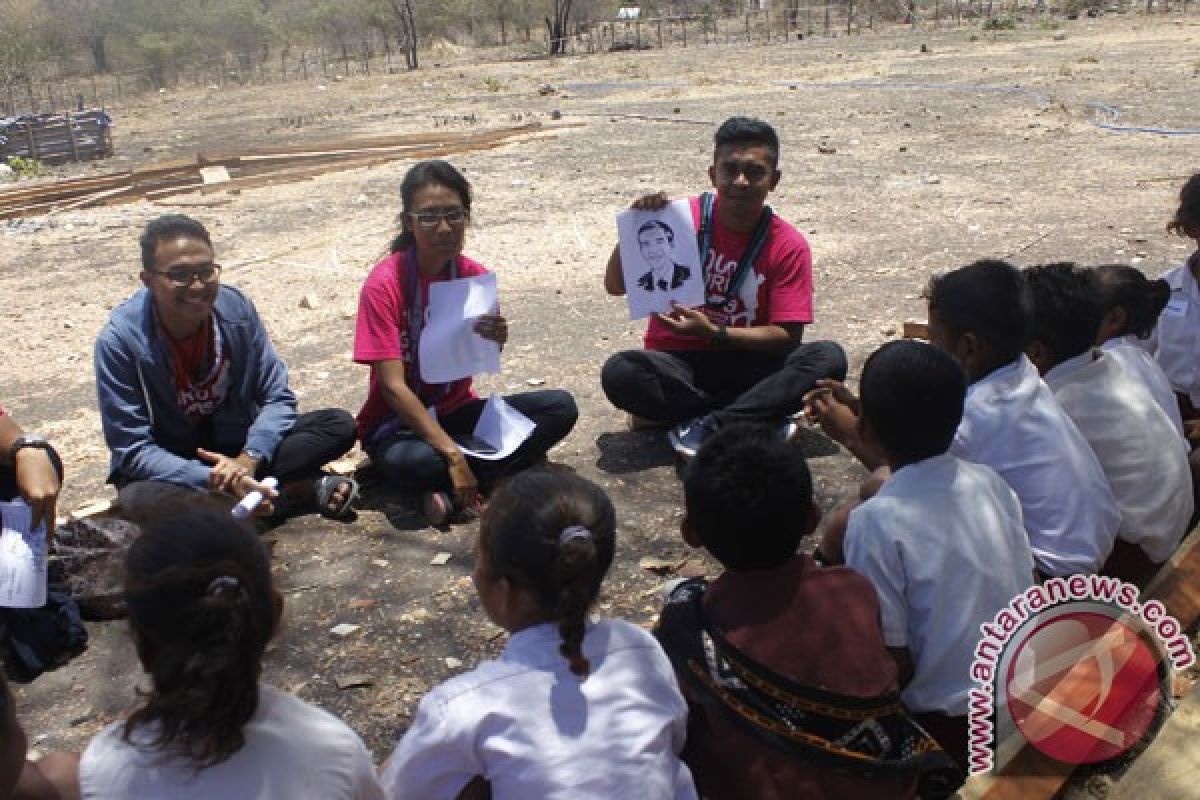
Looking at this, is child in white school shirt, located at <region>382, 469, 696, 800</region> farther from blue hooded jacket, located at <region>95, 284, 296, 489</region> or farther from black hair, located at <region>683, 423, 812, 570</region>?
blue hooded jacket, located at <region>95, 284, 296, 489</region>

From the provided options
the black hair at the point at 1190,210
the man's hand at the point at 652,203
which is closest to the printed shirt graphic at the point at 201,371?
the man's hand at the point at 652,203

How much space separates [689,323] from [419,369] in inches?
46.0

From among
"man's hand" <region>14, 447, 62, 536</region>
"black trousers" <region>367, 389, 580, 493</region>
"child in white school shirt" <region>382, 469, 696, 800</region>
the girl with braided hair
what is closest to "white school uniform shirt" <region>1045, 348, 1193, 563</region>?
"child in white school shirt" <region>382, 469, 696, 800</region>

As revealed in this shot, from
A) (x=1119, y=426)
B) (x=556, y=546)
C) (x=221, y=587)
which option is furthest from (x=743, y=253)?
(x=221, y=587)

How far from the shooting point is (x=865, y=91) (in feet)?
64.6

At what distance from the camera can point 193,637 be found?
1.86 m

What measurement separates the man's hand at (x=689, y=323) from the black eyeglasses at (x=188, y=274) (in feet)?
6.16

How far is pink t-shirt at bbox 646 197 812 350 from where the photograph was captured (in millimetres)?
4918

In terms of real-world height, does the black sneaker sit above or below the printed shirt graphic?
below

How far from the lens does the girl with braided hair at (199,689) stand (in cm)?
185

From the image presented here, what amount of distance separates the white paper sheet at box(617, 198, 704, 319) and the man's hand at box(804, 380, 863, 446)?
1.29m

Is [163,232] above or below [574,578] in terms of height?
above

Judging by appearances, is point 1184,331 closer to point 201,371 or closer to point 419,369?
point 419,369

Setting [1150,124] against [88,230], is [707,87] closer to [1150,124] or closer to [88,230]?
[1150,124]
